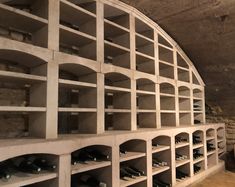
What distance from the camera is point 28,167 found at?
1.87m

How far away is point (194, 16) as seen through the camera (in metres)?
3.20

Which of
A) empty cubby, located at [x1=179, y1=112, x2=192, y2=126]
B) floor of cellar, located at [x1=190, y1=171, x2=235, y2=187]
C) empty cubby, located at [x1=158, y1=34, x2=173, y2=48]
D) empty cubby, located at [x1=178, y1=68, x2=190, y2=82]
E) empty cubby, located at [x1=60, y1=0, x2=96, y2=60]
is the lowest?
floor of cellar, located at [x1=190, y1=171, x2=235, y2=187]

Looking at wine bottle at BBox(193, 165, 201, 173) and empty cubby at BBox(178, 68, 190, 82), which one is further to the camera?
empty cubby at BBox(178, 68, 190, 82)

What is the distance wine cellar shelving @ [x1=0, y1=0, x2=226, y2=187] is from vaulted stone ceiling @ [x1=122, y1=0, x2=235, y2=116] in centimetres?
19

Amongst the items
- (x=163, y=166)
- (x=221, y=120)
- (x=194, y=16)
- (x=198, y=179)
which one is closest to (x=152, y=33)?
(x=194, y=16)

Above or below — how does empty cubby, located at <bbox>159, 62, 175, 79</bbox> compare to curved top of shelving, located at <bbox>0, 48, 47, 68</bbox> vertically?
above

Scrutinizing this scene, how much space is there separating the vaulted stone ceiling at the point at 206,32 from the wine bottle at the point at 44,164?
2094mm

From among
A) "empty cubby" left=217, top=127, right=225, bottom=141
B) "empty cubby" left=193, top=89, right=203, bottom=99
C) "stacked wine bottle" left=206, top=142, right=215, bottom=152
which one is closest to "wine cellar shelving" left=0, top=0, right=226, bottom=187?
"stacked wine bottle" left=206, top=142, right=215, bottom=152

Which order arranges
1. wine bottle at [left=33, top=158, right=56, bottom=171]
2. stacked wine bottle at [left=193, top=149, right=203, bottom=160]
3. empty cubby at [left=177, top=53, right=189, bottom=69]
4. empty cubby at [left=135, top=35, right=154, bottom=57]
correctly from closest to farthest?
wine bottle at [left=33, top=158, right=56, bottom=171], empty cubby at [left=135, top=35, right=154, bottom=57], stacked wine bottle at [left=193, top=149, right=203, bottom=160], empty cubby at [left=177, top=53, right=189, bottom=69]

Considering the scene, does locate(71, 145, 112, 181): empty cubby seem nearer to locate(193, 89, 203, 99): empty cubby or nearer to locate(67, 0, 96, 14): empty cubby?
locate(67, 0, 96, 14): empty cubby

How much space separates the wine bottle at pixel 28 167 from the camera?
6.07ft

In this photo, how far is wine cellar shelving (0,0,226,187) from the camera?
6.51ft

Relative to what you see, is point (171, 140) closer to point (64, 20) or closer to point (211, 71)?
point (211, 71)

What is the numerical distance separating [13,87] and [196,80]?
11.3ft
